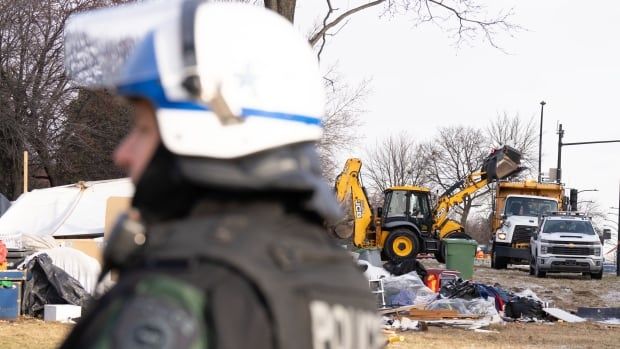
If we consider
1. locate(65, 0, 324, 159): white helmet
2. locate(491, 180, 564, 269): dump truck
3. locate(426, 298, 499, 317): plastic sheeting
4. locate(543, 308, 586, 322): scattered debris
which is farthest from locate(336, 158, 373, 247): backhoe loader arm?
locate(65, 0, 324, 159): white helmet

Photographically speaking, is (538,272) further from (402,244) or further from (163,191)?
(163,191)

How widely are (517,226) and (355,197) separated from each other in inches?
237

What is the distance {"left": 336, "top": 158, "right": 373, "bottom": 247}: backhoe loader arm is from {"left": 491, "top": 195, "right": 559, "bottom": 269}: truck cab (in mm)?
5401

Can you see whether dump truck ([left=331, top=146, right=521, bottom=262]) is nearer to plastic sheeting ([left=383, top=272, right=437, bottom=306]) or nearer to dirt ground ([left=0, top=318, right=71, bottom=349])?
plastic sheeting ([left=383, top=272, right=437, bottom=306])

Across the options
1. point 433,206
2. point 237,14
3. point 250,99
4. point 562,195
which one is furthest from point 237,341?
point 562,195

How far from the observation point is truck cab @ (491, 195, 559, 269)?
37.3 metres

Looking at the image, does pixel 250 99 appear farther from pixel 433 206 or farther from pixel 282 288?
pixel 433 206

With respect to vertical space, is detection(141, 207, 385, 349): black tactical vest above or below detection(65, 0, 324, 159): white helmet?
below

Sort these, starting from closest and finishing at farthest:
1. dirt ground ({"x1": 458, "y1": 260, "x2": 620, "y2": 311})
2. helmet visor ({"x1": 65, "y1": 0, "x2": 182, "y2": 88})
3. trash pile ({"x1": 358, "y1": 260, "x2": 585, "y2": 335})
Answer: helmet visor ({"x1": 65, "y1": 0, "x2": 182, "y2": 88}), trash pile ({"x1": 358, "y1": 260, "x2": 585, "y2": 335}), dirt ground ({"x1": 458, "y1": 260, "x2": 620, "y2": 311})

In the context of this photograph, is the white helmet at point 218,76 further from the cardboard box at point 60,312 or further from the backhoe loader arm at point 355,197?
the backhoe loader arm at point 355,197

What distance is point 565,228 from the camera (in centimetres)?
3325

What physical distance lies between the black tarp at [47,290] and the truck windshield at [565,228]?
19.3 m

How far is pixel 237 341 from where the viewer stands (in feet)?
5.74

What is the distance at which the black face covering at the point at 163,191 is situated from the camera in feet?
6.48
